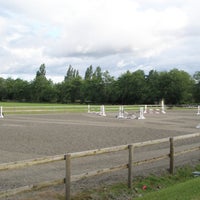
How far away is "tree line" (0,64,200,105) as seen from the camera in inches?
4227

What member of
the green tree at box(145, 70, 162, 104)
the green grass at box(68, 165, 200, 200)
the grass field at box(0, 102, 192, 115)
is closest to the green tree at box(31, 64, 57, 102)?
the green tree at box(145, 70, 162, 104)

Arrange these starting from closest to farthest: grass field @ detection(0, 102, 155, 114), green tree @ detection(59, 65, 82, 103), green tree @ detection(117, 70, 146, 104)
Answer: grass field @ detection(0, 102, 155, 114) < green tree @ detection(117, 70, 146, 104) < green tree @ detection(59, 65, 82, 103)

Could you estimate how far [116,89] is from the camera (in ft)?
390

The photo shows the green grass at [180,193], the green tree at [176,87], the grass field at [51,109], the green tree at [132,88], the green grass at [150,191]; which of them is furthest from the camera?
the green tree at [132,88]

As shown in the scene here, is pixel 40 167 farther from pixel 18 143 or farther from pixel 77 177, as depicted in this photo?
pixel 18 143

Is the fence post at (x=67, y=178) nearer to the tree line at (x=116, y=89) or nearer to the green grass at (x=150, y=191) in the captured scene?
the green grass at (x=150, y=191)

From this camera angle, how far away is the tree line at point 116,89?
352ft

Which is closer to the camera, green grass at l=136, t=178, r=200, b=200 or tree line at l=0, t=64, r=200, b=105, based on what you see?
green grass at l=136, t=178, r=200, b=200

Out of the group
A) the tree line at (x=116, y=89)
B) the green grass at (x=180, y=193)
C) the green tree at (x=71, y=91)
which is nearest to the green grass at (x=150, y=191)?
the green grass at (x=180, y=193)

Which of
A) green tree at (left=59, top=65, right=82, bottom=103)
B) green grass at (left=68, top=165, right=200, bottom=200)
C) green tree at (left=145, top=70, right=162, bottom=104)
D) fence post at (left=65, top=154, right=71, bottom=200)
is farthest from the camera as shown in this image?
green tree at (left=59, top=65, right=82, bottom=103)

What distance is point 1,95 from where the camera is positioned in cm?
15188

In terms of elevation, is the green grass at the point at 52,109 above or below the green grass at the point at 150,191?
above

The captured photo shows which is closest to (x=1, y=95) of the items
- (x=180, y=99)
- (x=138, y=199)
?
(x=180, y=99)

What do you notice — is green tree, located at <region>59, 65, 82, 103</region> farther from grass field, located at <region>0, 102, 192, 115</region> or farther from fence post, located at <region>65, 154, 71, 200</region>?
fence post, located at <region>65, 154, 71, 200</region>
